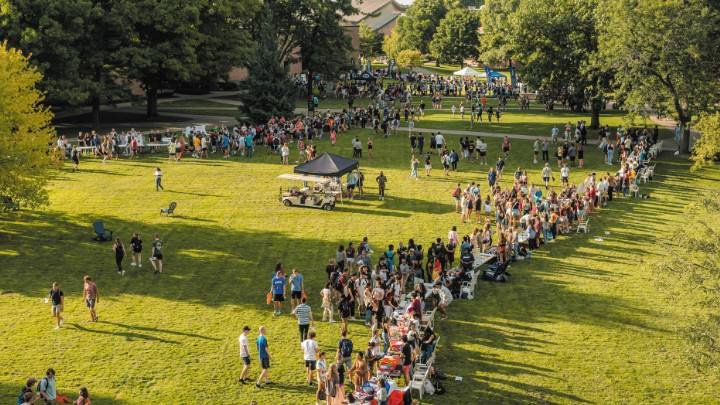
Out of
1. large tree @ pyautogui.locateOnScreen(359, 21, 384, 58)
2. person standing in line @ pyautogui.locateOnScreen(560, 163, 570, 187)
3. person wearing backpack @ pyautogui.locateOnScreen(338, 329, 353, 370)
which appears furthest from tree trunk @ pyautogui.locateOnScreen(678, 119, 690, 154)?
large tree @ pyautogui.locateOnScreen(359, 21, 384, 58)

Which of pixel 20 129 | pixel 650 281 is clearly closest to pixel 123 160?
pixel 20 129

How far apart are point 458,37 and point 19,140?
87.1 metres

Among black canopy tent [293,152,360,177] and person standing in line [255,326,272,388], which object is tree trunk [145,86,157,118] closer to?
black canopy tent [293,152,360,177]

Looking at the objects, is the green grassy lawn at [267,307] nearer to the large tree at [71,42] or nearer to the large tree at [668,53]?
the large tree at [668,53]

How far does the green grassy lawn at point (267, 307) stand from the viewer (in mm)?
17344

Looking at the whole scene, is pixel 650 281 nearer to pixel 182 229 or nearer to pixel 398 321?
pixel 398 321

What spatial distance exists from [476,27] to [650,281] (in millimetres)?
88958

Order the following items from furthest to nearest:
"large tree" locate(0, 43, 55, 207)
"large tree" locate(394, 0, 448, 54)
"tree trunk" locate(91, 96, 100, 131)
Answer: "large tree" locate(394, 0, 448, 54), "tree trunk" locate(91, 96, 100, 131), "large tree" locate(0, 43, 55, 207)

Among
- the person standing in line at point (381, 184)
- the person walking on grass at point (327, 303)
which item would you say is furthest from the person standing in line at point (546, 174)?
the person walking on grass at point (327, 303)

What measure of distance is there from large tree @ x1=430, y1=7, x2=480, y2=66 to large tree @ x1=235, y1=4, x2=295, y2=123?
58851mm

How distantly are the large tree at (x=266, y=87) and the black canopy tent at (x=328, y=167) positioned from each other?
20.1 meters

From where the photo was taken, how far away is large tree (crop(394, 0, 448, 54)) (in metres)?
Result: 119

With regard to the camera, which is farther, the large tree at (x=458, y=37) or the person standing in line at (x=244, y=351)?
the large tree at (x=458, y=37)

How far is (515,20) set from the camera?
50031mm
